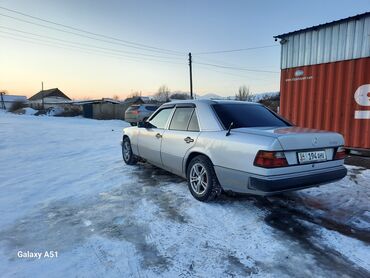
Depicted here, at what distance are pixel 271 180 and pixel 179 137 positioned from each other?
1.85 meters

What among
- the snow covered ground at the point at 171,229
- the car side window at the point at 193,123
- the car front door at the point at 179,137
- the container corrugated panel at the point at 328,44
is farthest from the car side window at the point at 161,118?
the container corrugated panel at the point at 328,44

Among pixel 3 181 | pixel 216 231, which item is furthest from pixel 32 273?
pixel 3 181

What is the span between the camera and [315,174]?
3.57 metres

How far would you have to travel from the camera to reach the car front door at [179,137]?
4.46m

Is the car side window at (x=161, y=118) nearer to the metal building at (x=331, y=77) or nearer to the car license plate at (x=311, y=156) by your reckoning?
the car license plate at (x=311, y=156)

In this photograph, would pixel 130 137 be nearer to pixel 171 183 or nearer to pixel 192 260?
pixel 171 183

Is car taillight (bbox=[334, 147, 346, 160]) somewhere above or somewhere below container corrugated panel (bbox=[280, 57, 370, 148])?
below

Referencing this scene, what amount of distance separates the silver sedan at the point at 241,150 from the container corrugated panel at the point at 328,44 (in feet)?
14.5

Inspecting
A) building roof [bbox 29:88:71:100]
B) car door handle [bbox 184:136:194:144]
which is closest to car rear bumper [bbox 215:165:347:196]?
car door handle [bbox 184:136:194:144]

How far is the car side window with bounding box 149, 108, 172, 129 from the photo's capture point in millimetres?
5336

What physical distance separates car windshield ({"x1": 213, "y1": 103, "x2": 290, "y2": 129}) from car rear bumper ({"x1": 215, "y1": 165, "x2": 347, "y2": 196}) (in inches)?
28.2

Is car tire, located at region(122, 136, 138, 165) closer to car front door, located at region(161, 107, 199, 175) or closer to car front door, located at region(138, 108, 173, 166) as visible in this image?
car front door, located at region(138, 108, 173, 166)

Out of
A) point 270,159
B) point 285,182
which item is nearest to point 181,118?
point 270,159

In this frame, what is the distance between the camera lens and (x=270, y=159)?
127 inches
